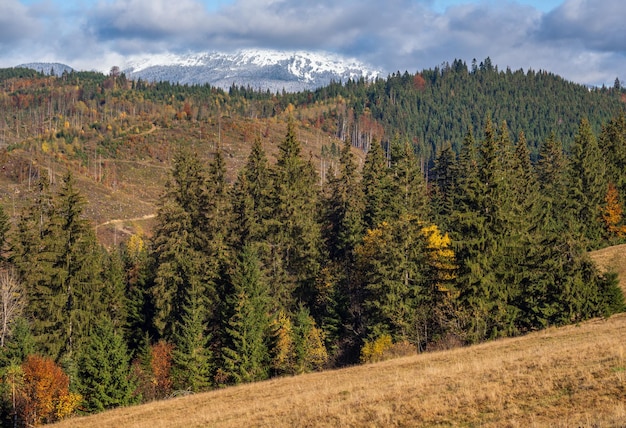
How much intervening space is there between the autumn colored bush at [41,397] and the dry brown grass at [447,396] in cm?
1016

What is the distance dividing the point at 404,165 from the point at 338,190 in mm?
6813

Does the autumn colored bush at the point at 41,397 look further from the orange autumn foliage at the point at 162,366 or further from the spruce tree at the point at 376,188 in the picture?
the spruce tree at the point at 376,188

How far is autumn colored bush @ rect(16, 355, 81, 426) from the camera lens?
37.2 meters

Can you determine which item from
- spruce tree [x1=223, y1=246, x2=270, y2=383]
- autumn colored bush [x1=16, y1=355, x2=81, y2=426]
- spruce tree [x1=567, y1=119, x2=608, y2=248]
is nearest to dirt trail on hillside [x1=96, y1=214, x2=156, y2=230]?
spruce tree [x1=223, y1=246, x2=270, y2=383]

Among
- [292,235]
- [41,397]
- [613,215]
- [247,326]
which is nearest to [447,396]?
[247,326]

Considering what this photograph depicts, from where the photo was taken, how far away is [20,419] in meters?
37.6

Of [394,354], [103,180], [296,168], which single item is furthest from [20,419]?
[103,180]

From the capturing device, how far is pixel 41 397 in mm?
37188

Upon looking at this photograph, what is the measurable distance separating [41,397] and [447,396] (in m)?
30.1

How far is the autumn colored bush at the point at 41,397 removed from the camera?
3716 cm

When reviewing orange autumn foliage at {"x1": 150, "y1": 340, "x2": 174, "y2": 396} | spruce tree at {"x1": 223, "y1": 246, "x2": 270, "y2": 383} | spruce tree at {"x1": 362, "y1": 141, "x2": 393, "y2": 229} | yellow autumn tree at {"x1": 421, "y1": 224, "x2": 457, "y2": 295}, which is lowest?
orange autumn foliage at {"x1": 150, "y1": 340, "x2": 174, "y2": 396}

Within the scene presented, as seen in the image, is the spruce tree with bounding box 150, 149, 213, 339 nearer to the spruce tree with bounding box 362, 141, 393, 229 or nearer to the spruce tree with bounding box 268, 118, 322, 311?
the spruce tree with bounding box 268, 118, 322, 311

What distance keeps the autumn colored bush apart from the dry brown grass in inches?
400

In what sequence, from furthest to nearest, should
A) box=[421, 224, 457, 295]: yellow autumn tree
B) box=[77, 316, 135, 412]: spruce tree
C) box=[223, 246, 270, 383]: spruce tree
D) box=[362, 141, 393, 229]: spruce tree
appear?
box=[362, 141, 393, 229]: spruce tree < box=[223, 246, 270, 383]: spruce tree < box=[421, 224, 457, 295]: yellow autumn tree < box=[77, 316, 135, 412]: spruce tree
